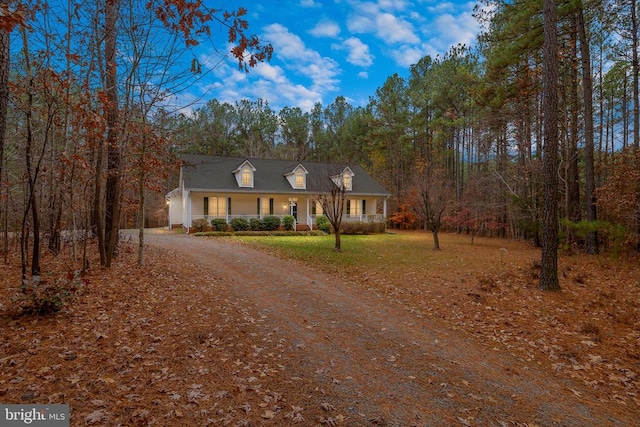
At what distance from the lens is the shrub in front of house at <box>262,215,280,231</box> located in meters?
23.1

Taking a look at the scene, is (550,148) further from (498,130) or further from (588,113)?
(498,130)

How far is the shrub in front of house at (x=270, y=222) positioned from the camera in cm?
2306

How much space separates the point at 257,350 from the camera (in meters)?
4.45

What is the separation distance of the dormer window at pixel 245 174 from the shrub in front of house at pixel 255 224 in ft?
9.41

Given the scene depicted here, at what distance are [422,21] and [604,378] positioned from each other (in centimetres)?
1440

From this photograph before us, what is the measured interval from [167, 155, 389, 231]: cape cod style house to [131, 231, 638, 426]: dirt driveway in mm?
16109

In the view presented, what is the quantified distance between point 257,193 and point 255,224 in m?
2.67

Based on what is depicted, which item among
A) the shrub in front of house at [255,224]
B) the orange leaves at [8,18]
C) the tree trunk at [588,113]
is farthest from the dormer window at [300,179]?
the orange leaves at [8,18]

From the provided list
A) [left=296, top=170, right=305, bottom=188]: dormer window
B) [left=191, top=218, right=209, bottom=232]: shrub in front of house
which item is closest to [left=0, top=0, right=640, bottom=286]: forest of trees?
[left=191, top=218, right=209, bottom=232]: shrub in front of house

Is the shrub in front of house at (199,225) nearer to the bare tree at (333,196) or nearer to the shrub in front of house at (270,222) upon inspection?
the shrub in front of house at (270,222)

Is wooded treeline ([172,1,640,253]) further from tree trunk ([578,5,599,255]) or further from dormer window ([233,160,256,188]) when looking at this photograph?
dormer window ([233,160,256,188])

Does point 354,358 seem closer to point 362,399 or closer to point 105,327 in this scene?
point 362,399

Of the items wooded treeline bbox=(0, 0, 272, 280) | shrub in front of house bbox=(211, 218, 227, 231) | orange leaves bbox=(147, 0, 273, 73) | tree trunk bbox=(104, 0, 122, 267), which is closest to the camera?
orange leaves bbox=(147, 0, 273, 73)

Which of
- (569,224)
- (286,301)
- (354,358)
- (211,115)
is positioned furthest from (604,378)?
(211,115)
